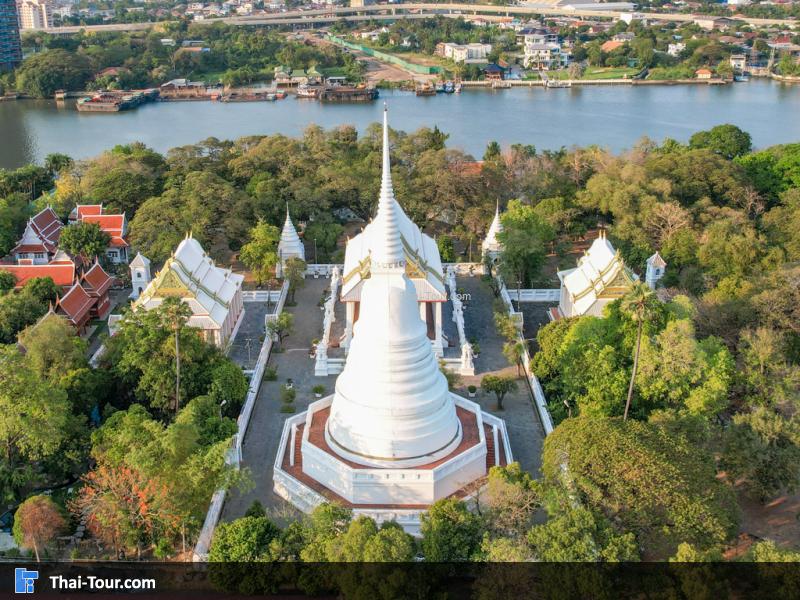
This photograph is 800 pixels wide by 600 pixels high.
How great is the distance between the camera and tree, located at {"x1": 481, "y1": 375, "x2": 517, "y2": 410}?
75.8 feet

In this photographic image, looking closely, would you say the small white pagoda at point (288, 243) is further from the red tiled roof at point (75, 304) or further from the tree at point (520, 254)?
the tree at point (520, 254)

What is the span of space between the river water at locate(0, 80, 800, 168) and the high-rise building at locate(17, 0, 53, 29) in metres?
57.0

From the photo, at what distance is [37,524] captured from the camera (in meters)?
16.7

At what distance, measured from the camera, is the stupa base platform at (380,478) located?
1823 cm

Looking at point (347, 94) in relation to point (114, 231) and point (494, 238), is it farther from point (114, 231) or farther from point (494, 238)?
point (494, 238)

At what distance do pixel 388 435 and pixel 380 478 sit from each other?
103 cm

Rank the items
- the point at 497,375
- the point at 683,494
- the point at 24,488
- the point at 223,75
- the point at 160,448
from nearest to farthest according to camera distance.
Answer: the point at 683,494, the point at 160,448, the point at 24,488, the point at 497,375, the point at 223,75

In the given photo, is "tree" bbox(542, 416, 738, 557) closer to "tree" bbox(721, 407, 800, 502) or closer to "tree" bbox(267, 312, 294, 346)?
"tree" bbox(721, 407, 800, 502)

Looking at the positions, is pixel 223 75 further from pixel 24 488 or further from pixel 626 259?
pixel 24 488

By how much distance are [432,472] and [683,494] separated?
5211mm

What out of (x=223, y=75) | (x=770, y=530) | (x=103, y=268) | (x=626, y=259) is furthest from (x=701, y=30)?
(x=770, y=530)

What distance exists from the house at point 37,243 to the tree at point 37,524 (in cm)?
1834

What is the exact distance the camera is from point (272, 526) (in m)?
16.5

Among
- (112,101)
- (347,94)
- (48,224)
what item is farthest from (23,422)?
A: (347,94)
